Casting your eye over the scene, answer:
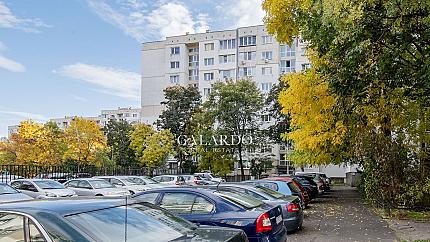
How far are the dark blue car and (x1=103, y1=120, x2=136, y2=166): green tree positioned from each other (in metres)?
50.0

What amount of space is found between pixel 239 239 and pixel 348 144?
19213 mm

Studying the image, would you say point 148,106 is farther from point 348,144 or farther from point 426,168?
point 426,168

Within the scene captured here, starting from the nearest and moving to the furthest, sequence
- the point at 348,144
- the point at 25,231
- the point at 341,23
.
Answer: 1. the point at 25,231
2. the point at 341,23
3. the point at 348,144

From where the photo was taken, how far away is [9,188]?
16.1 m

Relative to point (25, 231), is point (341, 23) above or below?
above

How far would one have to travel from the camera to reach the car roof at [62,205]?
4.19m

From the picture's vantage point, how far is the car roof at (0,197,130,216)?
4.19 meters

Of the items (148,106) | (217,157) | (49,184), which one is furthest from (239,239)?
(148,106)

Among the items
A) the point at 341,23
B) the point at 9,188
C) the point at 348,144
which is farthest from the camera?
the point at 348,144

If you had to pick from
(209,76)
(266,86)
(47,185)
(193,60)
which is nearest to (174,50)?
(193,60)

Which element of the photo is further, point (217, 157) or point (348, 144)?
point (217, 157)

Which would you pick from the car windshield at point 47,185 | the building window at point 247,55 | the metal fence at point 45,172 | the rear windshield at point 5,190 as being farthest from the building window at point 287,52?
the rear windshield at point 5,190

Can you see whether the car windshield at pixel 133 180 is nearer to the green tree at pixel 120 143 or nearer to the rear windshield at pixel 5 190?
the rear windshield at pixel 5 190

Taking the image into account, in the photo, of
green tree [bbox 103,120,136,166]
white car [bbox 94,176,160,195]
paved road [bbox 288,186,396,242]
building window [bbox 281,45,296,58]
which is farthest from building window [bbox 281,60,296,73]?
paved road [bbox 288,186,396,242]
